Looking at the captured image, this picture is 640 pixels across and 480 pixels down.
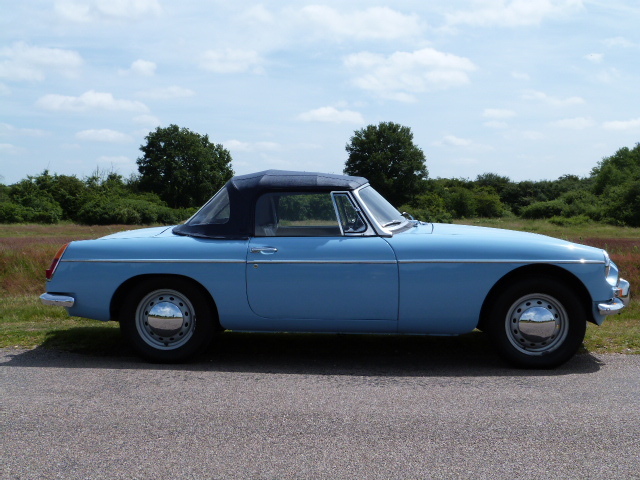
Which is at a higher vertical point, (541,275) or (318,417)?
(541,275)

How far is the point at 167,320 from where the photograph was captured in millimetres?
5574

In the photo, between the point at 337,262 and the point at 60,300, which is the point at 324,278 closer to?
the point at 337,262

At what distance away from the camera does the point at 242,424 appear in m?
3.95

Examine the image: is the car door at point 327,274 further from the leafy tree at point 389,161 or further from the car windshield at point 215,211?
the leafy tree at point 389,161

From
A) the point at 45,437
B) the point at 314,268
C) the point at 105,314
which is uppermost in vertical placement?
the point at 314,268

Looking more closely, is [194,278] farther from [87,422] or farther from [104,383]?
[87,422]

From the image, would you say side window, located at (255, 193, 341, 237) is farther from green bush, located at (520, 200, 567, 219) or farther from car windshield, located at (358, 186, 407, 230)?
green bush, located at (520, 200, 567, 219)

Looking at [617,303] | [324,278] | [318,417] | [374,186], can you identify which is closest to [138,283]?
[324,278]

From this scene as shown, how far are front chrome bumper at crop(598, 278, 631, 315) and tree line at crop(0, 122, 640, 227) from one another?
4808 centimetres

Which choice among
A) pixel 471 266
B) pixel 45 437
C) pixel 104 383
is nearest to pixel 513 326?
pixel 471 266

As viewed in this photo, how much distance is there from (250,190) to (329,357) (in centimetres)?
157

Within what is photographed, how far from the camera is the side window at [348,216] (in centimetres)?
561

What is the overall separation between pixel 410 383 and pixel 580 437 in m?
1.40

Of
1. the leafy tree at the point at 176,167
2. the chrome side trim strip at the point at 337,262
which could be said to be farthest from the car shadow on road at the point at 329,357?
the leafy tree at the point at 176,167
